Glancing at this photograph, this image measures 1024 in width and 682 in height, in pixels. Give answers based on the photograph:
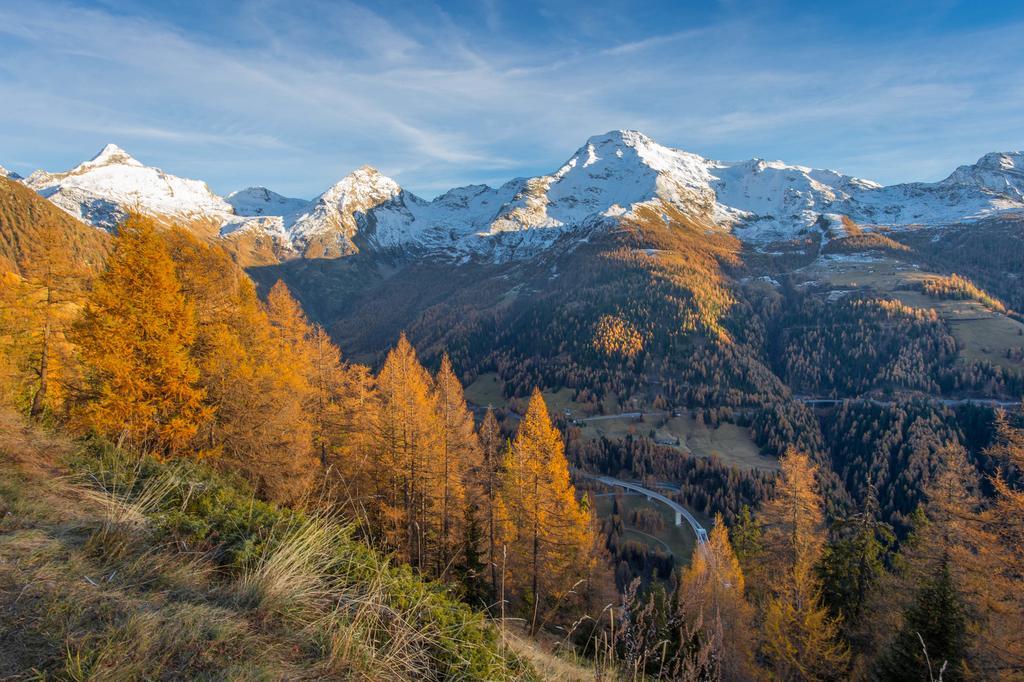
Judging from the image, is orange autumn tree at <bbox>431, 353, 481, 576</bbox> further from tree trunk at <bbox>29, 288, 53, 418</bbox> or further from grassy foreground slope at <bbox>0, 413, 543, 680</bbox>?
grassy foreground slope at <bbox>0, 413, 543, 680</bbox>

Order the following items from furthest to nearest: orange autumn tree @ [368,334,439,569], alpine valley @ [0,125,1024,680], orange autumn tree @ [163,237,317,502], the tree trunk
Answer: orange autumn tree @ [368,334,439,569] → orange autumn tree @ [163,237,317,502] → the tree trunk → alpine valley @ [0,125,1024,680]

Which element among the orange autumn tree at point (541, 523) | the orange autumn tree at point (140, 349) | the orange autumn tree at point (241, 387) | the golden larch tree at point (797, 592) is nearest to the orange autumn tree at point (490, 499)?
the orange autumn tree at point (541, 523)

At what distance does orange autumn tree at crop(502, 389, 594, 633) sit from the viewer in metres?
24.3

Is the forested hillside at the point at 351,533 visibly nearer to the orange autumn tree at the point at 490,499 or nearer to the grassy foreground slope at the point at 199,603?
the grassy foreground slope at the point at 199,603

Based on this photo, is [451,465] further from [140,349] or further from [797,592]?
[797,592]

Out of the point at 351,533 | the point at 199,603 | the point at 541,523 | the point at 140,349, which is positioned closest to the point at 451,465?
the point at 541,523

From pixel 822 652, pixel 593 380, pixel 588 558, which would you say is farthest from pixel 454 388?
pixel 593 380

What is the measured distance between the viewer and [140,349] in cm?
1508

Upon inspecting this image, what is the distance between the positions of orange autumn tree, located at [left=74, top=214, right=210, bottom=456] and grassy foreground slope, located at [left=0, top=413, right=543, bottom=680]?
29.2 feet

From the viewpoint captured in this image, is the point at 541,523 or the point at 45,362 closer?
the point at 45,362

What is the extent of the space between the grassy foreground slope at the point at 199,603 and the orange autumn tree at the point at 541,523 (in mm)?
18072

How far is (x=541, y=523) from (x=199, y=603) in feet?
72.4

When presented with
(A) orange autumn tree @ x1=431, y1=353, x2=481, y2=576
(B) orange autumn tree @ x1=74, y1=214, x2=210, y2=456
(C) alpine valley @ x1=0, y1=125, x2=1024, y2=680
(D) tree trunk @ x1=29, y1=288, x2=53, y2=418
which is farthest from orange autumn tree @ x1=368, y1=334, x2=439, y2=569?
(D) tree trunk @ x1=29, y1=288, x2=53, y2=418

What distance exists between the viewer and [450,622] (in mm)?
5160
